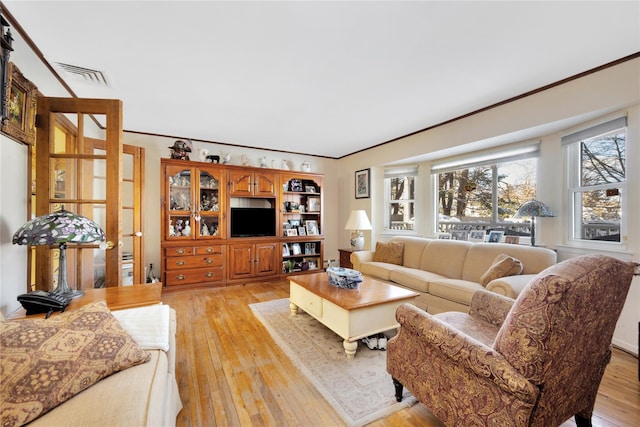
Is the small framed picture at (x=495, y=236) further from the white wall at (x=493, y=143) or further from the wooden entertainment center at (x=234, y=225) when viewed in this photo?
the wooden entertainment center at (x=234, y=225)

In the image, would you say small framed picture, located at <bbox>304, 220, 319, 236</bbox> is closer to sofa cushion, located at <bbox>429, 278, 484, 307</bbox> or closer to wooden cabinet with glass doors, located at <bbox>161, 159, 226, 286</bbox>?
wooden cabinet with glass doors, located at <bbox>161, 159, 226, 286</bbox>

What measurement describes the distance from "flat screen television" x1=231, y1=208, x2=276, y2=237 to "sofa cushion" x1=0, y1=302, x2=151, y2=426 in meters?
3.09

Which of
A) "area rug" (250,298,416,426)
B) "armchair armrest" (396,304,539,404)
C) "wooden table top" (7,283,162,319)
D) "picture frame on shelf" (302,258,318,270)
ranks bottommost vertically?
"area rug" (250,298,416,426)

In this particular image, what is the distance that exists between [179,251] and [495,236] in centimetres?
429

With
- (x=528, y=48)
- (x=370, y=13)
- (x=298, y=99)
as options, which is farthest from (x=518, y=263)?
(x=298, y=99)

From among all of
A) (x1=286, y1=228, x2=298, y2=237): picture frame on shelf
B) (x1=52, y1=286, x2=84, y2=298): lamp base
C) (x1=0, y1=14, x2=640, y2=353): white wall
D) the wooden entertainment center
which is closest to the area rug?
(x1=52, y1=286, x2=84, y2=298): lamp base

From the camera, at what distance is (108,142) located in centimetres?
185

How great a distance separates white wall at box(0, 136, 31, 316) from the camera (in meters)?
1.46

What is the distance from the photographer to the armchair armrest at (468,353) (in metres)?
0.97

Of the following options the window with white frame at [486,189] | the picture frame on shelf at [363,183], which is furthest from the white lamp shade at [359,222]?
the window with white frame at [486,189]

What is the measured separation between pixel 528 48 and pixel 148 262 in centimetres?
495

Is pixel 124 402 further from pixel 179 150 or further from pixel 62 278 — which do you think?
pixel 179 150

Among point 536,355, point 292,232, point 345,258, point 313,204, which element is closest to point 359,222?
point 345,258

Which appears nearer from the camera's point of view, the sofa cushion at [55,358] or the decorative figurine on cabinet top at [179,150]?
the sofa cushion at [55,358]
